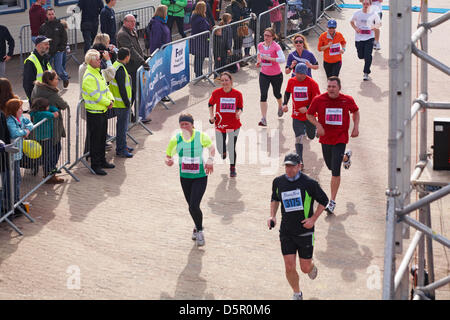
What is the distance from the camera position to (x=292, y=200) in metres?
8.60

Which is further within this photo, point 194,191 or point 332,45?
point 332,45

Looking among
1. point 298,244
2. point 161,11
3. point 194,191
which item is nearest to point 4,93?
point 194,191

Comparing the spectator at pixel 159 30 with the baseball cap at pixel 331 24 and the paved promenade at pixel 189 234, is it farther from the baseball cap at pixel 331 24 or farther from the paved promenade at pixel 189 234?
the baseball cap at pixel 331 24

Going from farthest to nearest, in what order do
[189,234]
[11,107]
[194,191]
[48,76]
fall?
[48,76] < [11,107] < [189,234] < [194,191]

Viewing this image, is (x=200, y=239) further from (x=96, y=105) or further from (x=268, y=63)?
(x=268, y=63)

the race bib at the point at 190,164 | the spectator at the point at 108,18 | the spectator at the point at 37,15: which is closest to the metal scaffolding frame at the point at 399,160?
the race bib at the point at 190,164

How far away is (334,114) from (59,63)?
844 centimetres

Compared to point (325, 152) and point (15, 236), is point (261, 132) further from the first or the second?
point (15, 236)

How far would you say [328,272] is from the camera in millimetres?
9609

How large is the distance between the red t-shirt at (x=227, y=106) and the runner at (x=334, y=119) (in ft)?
5.79

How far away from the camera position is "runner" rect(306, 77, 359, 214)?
11.0m

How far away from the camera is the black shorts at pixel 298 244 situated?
8.66 m

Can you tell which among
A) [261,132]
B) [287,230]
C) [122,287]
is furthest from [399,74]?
[261,132]

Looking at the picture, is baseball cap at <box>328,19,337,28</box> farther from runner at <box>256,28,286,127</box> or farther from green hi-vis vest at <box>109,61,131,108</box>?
green hi-vis vest at <box>109,61,131,108</box>
